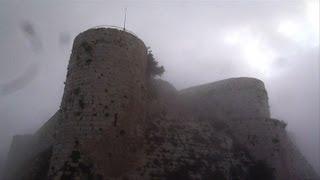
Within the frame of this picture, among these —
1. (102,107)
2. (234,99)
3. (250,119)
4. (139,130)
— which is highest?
(234,99)

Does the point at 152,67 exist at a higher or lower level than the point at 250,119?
higher

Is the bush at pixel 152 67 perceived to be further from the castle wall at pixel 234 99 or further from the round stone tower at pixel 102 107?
the castle wall at pixel 234 99

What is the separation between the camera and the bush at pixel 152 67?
81.3 feet

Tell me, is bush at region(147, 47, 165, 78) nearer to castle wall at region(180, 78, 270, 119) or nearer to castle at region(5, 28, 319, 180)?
castle at region(5, 28, 319, 180)

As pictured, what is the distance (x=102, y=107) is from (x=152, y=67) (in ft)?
26.1

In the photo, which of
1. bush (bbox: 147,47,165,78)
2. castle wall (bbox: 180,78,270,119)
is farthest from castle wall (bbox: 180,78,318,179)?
bush (bbox: 147,47,165,78)

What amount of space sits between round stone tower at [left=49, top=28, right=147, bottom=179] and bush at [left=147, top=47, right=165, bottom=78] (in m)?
2.86

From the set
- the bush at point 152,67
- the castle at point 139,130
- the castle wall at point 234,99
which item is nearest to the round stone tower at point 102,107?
the castle at point 139,130

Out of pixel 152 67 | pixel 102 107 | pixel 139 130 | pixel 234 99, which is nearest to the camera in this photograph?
pixel 102 107

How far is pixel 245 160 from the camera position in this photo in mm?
24578

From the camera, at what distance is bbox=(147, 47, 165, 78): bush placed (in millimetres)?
24773

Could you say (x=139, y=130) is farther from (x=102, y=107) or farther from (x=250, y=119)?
(x=250, y=119)

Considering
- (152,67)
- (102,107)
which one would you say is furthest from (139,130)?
(152,67)

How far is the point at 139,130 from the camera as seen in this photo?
66.1 feet
